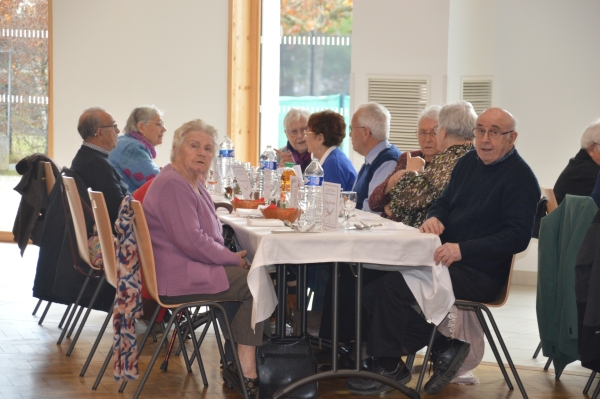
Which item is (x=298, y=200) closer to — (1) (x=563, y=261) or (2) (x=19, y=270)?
(1) (x=563, y=261)

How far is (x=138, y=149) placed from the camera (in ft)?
19.5

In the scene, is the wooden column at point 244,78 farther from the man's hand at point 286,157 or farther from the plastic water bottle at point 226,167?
the man's hand at point 286,157

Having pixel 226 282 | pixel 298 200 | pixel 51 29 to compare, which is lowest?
pixel 226 282

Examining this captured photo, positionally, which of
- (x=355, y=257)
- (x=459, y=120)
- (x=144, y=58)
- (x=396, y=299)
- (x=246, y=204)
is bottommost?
(x=396, y=299)

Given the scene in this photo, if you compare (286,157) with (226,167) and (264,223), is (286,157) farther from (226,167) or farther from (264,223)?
(264,223)

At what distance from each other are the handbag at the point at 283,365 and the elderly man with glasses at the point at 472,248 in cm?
29

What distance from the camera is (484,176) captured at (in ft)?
12.9

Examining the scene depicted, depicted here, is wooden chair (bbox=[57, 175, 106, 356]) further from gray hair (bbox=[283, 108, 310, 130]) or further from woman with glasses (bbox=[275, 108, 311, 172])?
gray hair (bbox=[283, 108, 310, 130])

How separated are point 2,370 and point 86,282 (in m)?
0.70

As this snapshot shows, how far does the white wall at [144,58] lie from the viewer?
8477mm

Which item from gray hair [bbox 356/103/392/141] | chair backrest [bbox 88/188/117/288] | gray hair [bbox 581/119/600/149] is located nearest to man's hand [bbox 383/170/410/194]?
gray hair [bbox 356/103/392/141]

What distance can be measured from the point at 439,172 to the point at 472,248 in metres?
0.73

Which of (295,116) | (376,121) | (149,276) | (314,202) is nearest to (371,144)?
(376,121)

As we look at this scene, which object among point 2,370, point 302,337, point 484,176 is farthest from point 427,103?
point 2,370
